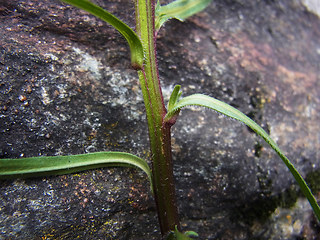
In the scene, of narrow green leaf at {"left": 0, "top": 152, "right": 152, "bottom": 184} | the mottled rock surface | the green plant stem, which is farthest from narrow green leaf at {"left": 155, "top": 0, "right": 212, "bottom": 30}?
narrow green leaf at {"left": 0, "top": 152, "right": 152, "bottom": 184}

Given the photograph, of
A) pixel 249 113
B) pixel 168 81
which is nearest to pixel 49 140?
pixel 168 81

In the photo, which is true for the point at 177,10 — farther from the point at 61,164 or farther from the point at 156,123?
the point at 61,164

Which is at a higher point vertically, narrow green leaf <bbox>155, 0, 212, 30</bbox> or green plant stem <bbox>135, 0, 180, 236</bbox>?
narrow green leaf <bbox>155, 0, 212, 30</bbox>

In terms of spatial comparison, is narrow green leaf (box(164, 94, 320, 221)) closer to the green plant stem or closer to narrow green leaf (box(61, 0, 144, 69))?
the green plant stem

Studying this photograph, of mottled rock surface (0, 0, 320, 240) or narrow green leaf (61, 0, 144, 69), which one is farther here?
mottled rock surface (0, 0, 320, 240)

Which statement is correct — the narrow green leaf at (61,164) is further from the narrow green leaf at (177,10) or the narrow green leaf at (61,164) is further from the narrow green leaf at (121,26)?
the narrow green leaf at (177,10)

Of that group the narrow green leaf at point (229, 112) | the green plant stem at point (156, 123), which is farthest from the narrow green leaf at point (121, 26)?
the narrow green leaf at point (229, 112)

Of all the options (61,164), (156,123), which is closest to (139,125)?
(156,123)
